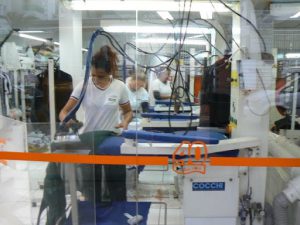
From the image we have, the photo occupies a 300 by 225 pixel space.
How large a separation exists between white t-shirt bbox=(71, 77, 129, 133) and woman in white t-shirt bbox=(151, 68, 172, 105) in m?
0.34

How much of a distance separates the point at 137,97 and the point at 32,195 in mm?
1210

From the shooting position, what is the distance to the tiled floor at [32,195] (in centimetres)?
227

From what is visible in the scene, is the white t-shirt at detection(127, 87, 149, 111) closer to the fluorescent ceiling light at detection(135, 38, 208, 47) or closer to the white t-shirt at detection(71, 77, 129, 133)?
the white t-shirt at detection(71, 77, 129, 133)

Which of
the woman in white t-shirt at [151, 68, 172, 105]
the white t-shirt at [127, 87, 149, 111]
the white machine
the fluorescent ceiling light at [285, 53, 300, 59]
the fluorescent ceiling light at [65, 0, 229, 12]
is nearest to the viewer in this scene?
the white machine

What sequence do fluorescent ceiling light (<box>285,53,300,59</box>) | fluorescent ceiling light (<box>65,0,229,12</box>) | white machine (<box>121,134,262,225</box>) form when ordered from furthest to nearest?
fluorescent ceiling light (<box>65,0,229,12</box>)
fluorescent ceiling light (<box>285,53,300,59</box>)
white machine (<box>121,134,262,225</box>)

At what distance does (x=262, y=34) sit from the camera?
1.80 meters

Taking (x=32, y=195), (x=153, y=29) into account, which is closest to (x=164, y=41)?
(x=153, y=29)

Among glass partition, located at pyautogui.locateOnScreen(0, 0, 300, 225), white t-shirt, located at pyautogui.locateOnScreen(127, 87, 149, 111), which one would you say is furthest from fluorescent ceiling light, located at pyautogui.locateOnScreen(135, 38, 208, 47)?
white t-shirt, located at pyautogui.locateOnScreen(127, 87, 149, 111)

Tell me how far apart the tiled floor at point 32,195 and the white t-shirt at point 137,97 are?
1.74 feet

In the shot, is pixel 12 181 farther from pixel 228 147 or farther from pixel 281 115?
pixel 281 115

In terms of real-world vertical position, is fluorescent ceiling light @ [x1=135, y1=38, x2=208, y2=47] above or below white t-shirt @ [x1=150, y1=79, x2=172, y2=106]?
above

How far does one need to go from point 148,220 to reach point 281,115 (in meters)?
1.22

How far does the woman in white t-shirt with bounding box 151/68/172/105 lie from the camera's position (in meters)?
2.26

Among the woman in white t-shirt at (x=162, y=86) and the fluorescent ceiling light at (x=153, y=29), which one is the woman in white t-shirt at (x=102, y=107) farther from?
the woman in white t-shirt at (x=162, y=86)
